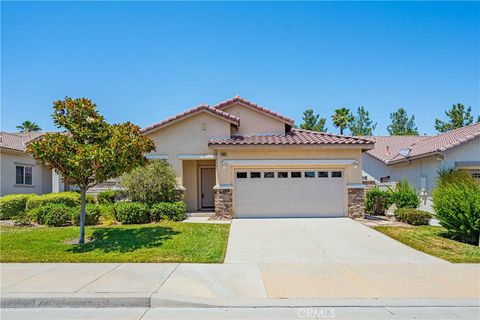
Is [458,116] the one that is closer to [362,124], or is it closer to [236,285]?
[362,124]

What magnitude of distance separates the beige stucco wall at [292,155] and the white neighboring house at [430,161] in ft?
18.2

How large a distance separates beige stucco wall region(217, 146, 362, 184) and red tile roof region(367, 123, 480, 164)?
18.2 ft

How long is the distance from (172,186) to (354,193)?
852cm

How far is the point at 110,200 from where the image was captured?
1688 cm

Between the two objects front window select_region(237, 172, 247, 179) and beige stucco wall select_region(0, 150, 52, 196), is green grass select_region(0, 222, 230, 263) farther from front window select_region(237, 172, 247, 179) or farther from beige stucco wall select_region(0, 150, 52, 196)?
beige stucco wall select_region(0, 150, 52, 196)

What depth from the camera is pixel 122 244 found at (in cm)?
1009

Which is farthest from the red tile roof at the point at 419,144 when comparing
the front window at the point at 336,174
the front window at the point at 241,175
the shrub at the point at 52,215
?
the shrub at the point at 52,215

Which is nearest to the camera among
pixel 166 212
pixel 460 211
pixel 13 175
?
pixel 460 211

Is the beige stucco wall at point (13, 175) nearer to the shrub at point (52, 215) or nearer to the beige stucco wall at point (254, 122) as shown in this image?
the shrub at point (52, 215)

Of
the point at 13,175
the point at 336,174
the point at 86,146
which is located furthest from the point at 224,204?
the point at 13,175

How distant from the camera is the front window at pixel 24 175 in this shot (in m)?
20.7

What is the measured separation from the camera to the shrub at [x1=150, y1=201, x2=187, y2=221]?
47.6 ft

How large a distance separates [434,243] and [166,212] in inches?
402

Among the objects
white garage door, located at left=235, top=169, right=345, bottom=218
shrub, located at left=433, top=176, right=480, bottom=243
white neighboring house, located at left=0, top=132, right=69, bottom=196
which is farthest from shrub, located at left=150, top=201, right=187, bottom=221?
shrub, located at left=433, top=176, right=480, bottom=243
